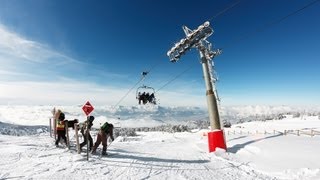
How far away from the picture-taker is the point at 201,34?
18797 millimetres

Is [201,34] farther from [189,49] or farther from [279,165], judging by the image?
[279,165]

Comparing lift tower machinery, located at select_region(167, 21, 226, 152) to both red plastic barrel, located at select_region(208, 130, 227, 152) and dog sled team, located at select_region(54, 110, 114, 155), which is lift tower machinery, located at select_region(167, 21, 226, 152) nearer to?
red plastic barrel, located at select_region(208, 130, 227, 152)

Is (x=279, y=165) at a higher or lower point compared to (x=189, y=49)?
lower

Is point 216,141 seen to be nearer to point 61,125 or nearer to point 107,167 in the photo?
point 107,167

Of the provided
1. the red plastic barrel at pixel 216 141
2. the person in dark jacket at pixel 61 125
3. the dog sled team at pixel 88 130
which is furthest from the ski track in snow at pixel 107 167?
the red plastic barrel at pixel 216 141

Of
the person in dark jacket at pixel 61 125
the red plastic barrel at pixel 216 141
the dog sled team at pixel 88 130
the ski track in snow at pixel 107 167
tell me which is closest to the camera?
the ski track in snow at pixel 107 167

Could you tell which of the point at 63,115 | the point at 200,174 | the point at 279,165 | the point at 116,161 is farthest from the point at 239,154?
the point at 63,115

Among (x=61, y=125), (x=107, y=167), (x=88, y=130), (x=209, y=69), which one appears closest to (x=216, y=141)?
(x=209, y=69)

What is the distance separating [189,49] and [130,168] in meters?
11.1

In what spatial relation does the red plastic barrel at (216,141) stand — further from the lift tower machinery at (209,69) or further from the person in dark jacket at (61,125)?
the person in dark jacket at (61,125)

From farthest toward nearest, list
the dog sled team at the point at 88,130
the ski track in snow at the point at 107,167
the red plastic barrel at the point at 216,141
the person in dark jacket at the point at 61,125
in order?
the red plastic barrel at the point at 216,141, the person in dark jacket at the point at 61,125, the dog sled team at the point at 88,130, the ski track in snow at the point at 107,167

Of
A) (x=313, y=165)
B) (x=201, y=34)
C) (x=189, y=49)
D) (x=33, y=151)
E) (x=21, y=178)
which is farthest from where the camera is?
(x=189, y=49)

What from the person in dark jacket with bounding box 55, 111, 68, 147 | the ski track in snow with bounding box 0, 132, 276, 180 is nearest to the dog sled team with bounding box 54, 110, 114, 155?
the person in dark jacket with bounding box 55, 111, 68, 147

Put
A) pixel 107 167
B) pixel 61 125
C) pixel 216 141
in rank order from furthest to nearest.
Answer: pixel 216 141, pixel 61 125, pixel 107 167
